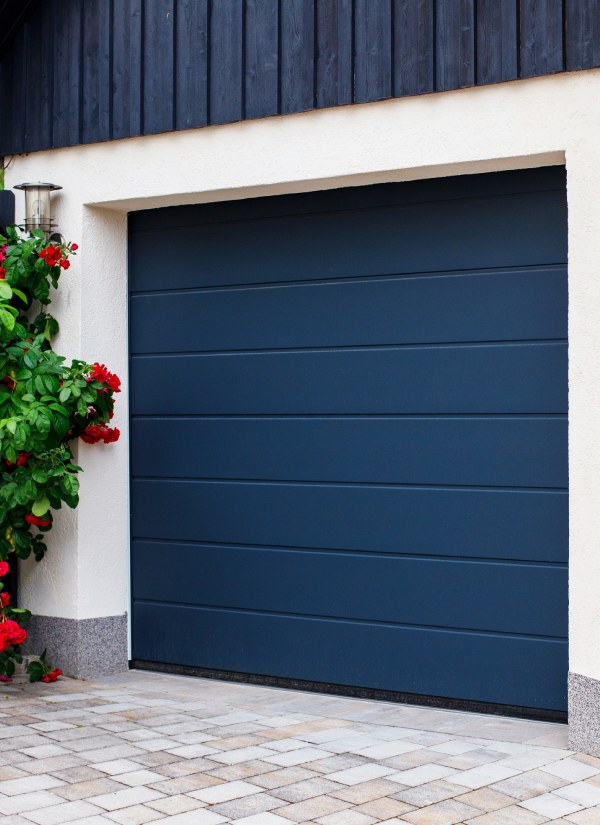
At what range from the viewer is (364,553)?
17.6 ft

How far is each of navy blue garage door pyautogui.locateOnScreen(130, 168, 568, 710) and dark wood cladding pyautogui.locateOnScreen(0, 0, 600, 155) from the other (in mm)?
498

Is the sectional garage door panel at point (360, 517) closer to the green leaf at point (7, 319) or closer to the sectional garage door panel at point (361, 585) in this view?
the sectional garage door panel at point (361, 585)

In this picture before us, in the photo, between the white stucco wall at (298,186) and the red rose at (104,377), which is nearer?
the white stucco wall at (298,186)

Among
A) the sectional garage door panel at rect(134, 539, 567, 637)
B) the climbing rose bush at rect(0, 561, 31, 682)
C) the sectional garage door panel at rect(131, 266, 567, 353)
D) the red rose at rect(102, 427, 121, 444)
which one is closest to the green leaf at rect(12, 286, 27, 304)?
the sectional garage door panel at rect(131, 266, 567, 353)

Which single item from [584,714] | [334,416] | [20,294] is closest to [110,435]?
[20,294]

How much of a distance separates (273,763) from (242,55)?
10.5ft

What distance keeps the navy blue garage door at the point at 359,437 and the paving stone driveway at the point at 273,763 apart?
1.11ft

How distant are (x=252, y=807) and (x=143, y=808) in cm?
36

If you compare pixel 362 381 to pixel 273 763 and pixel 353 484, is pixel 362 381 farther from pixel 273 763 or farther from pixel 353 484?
Answer: pixel 273 763

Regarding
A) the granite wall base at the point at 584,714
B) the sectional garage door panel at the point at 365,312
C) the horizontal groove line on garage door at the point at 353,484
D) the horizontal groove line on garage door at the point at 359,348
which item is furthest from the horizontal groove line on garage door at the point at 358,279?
the granite wall base at the point at 584,714

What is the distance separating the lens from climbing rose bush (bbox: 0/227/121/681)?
5336mm

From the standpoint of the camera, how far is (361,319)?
538 centimetres

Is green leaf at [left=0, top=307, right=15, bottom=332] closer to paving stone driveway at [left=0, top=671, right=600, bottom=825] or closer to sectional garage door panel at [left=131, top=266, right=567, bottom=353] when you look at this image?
sectional garage door panel at [left=131, top=266, right=567, bottom=353]

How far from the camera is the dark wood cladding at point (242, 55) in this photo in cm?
467
